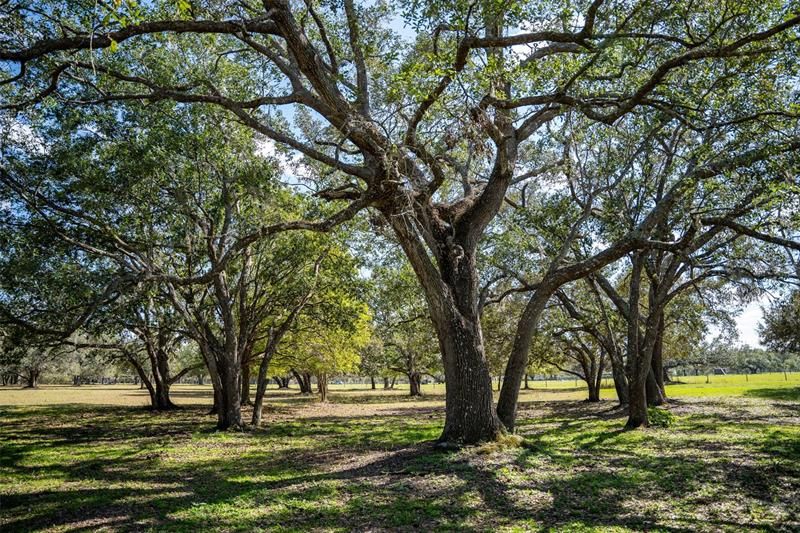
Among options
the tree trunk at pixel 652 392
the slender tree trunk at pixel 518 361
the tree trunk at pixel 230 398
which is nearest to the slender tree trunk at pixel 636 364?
the slender tree trunk at pixel 518 361

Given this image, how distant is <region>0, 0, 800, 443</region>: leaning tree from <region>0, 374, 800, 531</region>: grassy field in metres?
2.02

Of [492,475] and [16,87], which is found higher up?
[16,87]

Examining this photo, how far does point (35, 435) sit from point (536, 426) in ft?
54.6

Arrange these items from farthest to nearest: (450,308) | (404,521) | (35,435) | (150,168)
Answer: (35,435) → (150,168) → (450,308) → (404,521)

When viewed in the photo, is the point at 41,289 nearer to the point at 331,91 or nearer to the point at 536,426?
the point at 331,91

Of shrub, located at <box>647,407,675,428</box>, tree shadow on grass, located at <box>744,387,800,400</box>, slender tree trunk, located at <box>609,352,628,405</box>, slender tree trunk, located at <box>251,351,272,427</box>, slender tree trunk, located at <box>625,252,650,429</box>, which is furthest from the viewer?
tree shadow on grass, located at <box>744,387,800,400</box>

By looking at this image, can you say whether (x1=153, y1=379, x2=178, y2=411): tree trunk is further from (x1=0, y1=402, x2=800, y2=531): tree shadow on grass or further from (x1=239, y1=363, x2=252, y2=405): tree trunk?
(x1=0, y1=402, x2=800, y2=531): tree shadow on grass

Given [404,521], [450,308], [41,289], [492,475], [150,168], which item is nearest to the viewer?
[404,521]

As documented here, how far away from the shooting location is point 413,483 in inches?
312

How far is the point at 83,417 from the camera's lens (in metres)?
23.4

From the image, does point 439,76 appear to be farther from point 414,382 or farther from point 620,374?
point 414,382

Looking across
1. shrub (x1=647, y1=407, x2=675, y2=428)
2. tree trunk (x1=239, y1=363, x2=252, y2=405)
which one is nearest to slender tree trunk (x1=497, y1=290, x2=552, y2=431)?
shrub (x1=647, y1=407, x2=675, y2=428)

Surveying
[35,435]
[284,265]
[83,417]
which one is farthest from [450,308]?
[83,417]

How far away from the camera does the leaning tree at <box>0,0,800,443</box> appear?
789 centimetres
